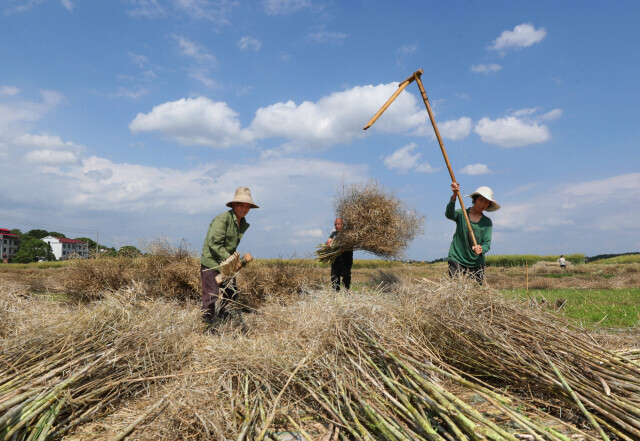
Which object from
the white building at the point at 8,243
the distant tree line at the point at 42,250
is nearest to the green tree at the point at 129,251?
the distant tree line at the point at 42,250

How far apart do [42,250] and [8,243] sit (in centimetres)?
1666

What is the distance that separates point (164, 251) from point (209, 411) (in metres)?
5.57

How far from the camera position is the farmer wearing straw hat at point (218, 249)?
454 centimetres

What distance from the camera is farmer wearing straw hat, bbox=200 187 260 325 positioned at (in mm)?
4539

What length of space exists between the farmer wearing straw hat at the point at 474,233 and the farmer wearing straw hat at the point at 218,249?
8.33ft

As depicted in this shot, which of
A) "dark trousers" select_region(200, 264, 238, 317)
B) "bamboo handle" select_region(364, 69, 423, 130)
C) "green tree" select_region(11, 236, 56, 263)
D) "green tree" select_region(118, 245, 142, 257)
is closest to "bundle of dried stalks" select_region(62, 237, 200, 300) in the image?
"green tree" select_region(118, 245, 142, 257)

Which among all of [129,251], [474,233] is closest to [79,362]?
[474,233]

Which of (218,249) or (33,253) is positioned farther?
(33,253)

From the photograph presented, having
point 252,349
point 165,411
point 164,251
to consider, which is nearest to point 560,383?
point 252,349

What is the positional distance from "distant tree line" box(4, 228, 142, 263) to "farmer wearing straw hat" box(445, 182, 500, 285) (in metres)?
5.94

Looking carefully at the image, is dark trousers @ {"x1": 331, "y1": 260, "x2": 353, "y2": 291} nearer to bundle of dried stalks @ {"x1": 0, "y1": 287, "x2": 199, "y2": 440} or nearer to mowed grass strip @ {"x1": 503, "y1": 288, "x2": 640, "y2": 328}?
mowed grass strip @ {"x1": 503, "y1": 288, "x2": 640, "y2": 328}

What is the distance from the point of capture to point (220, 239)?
4523mm

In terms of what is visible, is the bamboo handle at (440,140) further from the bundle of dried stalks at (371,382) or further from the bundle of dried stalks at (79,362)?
the bundle of dried stalks at (79,362)

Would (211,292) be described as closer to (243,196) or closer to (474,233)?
(243,196)
